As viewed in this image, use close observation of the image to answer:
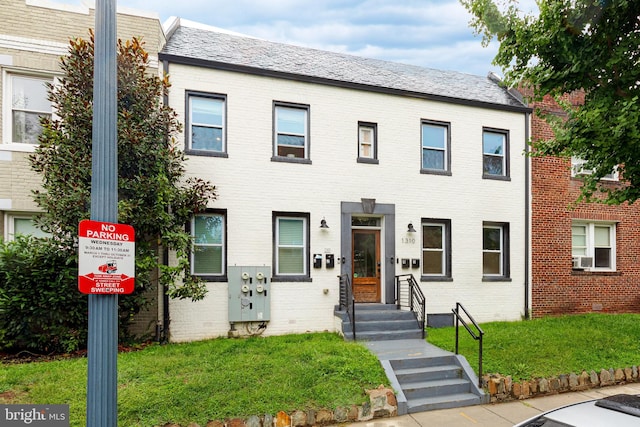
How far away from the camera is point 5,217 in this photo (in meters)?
7.43

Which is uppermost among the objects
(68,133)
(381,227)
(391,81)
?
(391,81)

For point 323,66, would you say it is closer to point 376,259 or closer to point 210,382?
point 376,259

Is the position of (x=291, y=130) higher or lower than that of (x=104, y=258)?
higher

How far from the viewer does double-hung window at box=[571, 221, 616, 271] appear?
11.1m

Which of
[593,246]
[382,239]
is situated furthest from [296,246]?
[593,246]

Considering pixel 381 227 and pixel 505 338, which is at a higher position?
pixel 381 227

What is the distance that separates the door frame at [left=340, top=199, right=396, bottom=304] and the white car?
21.4 ft

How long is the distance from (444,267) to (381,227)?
216 centimetres

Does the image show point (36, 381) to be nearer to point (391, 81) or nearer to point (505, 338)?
point (505, 338)

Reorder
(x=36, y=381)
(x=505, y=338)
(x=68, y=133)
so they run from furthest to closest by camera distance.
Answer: (x=505, y=338)
(x=68, y=133)
(x=36, y=381)

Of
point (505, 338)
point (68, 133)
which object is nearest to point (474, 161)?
point (505, 338)

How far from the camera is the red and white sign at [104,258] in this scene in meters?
2.71

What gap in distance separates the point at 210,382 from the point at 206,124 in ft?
18.4

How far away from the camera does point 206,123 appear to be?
8430mm
